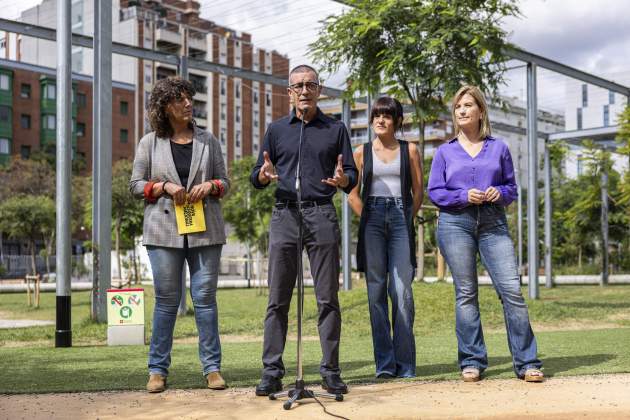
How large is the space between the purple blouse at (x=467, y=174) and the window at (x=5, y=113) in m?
59.6

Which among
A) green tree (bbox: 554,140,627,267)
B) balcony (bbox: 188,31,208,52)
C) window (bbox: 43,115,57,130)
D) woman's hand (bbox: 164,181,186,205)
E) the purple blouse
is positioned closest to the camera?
woman's hand (bbox: 164,181,186,205)

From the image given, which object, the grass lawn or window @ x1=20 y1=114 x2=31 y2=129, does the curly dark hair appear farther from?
window @ x1=20 y1=114 x2=31 y2=129

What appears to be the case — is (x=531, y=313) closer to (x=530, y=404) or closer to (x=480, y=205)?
(x=480, y=205)

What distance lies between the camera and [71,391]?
17.3 feet

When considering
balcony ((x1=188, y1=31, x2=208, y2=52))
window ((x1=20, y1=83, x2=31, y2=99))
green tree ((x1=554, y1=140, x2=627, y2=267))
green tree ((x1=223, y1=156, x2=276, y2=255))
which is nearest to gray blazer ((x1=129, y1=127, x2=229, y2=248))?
green tree ((x1=554, y1=140, x2=627, y2=267))

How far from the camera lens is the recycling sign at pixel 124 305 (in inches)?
364

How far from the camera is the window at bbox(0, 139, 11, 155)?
198ft

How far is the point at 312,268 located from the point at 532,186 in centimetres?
1269

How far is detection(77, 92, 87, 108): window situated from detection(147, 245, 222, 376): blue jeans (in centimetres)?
6063

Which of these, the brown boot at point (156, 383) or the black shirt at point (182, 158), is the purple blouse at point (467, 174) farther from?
the brown boot at point (156, 383)

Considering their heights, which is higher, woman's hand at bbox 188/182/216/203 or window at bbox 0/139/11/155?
window at bbox 0/139/11/155

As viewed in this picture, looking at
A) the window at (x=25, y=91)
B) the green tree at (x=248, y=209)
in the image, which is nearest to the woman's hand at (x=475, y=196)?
the green tree at (x=248, y=209)

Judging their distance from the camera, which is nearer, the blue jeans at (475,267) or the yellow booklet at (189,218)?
the yellow booklet at (189,218)

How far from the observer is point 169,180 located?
216 inches
